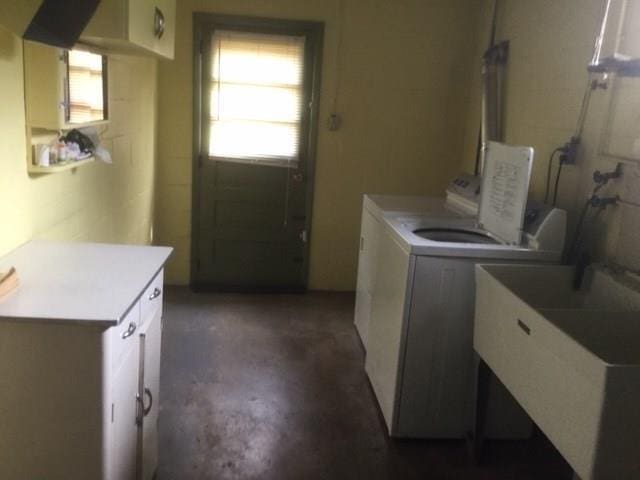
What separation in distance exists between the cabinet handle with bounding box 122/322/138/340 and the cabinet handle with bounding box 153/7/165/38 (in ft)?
4.17

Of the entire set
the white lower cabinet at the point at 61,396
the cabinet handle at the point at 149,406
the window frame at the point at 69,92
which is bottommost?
the cabinet handle at the point at 149,406

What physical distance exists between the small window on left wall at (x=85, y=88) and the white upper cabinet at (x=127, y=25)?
0.08 metres

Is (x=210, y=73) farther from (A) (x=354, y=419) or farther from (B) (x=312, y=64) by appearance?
(A) (x=354, y=419)

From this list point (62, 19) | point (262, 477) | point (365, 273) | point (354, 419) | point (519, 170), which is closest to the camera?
point (62, 19)

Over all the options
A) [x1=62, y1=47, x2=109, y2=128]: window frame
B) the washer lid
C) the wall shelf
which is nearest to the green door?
[x1=62, y1=47, x2=109, y2=128]: window frame

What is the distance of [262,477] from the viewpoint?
8.04ft

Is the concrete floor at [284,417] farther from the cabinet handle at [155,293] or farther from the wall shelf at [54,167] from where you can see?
the wall shelf at [54,167]

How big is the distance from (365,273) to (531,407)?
1.79 m

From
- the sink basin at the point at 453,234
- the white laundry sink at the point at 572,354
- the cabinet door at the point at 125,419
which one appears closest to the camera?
the white laundry sink at the point at 572,354

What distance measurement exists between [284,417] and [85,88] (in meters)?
1.73

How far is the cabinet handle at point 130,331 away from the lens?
5.77ft

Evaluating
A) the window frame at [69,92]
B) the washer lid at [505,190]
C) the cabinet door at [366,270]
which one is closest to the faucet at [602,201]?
the washer lid at [505,190]

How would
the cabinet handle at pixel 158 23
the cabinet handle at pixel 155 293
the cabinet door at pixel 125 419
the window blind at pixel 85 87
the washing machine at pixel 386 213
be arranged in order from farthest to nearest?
the washing machine at pixel 386 213 → the cabinet handle at pixel 158 23 → the window blind at pixel 85 87 → the cabinet handle at pixel 155 293 → the cabinet door at pixel 125 419

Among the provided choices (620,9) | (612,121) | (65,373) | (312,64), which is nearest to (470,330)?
(612,121)
